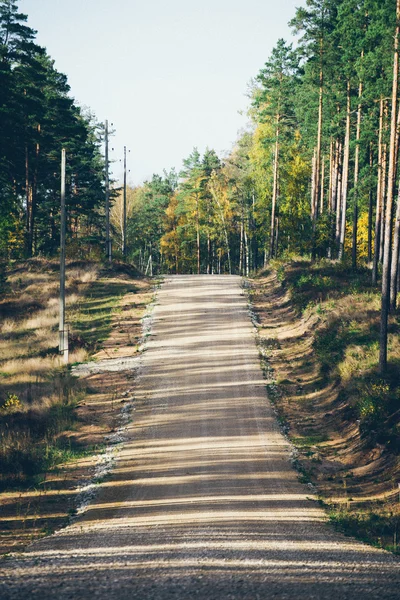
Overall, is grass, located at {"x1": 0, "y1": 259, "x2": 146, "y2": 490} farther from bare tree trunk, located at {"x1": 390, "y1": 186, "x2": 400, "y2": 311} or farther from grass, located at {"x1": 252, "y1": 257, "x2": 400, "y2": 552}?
bare tree trunk, located at {"x1": 390, "y1": 186, "x2": 400, "y2": 311}

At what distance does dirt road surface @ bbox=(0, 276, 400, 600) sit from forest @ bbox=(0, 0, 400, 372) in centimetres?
608

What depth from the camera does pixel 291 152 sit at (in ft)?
195

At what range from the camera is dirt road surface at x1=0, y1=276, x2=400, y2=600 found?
7.98 meters

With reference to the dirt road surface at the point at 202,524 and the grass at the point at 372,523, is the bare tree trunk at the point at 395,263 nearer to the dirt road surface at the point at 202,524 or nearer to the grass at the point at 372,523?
the dirt road surface at the point at 202,524

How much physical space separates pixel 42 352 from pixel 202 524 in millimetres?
16253

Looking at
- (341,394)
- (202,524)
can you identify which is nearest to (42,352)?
(341,394)

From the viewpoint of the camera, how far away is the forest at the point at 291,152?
29484 mm

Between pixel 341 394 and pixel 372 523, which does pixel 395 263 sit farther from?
pixel 372 523

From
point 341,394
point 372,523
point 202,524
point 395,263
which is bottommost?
point 372,523

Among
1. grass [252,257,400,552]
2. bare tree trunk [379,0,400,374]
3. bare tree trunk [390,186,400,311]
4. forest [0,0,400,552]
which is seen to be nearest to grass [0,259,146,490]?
forest [0,0,400,552]

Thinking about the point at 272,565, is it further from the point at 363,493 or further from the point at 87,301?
the point at 87,301

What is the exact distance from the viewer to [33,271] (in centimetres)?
3906

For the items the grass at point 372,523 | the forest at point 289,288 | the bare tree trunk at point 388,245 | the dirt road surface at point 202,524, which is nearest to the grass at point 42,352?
the forest at point 289,288

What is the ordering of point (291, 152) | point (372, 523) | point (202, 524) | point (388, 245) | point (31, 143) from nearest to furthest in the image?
point (202, 524), point (372, 523), point (388, 245), point (31, 143), point (291, 152)
